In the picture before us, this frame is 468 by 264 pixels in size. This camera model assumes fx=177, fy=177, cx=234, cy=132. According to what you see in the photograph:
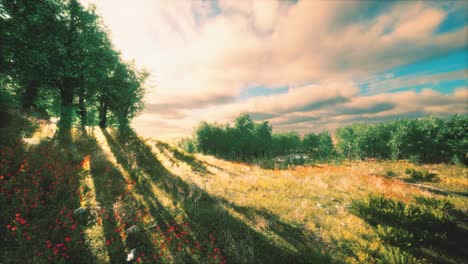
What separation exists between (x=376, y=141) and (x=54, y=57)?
290ft

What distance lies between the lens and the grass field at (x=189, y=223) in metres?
4.50

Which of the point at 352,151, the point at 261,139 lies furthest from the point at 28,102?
the point at 352,151

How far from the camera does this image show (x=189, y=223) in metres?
5.99

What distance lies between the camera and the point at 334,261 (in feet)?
15.7

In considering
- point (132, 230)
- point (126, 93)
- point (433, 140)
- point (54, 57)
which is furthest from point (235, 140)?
A: point (132, 230)

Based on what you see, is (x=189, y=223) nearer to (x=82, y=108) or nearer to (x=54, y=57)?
(x=54, y=57)

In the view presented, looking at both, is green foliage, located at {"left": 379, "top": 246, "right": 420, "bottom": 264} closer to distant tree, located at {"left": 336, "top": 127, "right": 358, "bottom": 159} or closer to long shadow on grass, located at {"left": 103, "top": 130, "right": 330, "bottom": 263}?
long shadow on grass, located at {"left": 103, "top": 130, "right": 330, "bottom": 263}

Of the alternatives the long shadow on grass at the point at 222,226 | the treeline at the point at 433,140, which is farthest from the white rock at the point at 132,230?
the treeline at the point at 433,140

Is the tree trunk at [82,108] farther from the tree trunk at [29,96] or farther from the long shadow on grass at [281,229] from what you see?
the long shadow on grass at [281,229]

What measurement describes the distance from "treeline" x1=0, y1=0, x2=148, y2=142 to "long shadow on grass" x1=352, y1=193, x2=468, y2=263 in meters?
17.7

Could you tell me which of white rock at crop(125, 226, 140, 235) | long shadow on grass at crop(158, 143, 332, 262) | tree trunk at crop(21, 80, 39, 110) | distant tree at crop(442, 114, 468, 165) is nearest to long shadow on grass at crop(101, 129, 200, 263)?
white rock at crop(125, 226, 140, 235)

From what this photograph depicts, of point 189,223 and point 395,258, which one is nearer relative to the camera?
point 395,258

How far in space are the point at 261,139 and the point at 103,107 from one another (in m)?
60.2

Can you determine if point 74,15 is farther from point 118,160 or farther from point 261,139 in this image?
point 261,139
